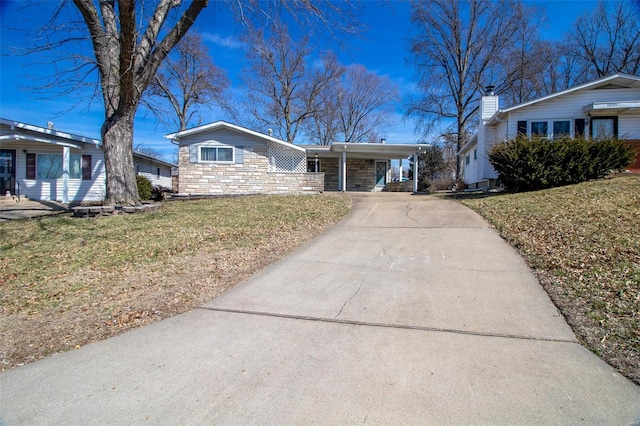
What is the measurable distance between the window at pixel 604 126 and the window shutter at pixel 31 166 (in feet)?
82.4

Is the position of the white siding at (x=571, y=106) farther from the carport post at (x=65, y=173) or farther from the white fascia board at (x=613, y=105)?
the carport post at (x=65, y=173)

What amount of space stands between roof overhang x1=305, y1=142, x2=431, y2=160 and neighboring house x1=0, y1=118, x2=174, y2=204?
447 inches

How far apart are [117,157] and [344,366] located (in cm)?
1025

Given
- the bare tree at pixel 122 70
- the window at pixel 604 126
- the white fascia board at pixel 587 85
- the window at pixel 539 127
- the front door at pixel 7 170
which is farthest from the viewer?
the front door at pixel 7 170

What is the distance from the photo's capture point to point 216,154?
59.8 ft

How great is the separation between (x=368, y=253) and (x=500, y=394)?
12.4ft

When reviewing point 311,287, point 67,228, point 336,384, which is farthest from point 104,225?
point 336,384

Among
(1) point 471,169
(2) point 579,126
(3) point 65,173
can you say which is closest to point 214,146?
(3) point 65,173

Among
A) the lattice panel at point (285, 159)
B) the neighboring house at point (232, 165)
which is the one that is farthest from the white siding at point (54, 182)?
the lattice panel at point (285, 159)

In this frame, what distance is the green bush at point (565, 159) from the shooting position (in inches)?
Result: 456

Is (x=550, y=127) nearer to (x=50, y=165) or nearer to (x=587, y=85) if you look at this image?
(x=587, y=85)

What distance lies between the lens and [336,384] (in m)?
2.48

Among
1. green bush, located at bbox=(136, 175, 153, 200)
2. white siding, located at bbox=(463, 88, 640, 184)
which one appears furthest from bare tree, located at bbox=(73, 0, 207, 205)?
white siding, located at bbox=(463, 88, 640, 184)

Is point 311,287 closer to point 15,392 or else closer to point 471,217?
point 15,392
